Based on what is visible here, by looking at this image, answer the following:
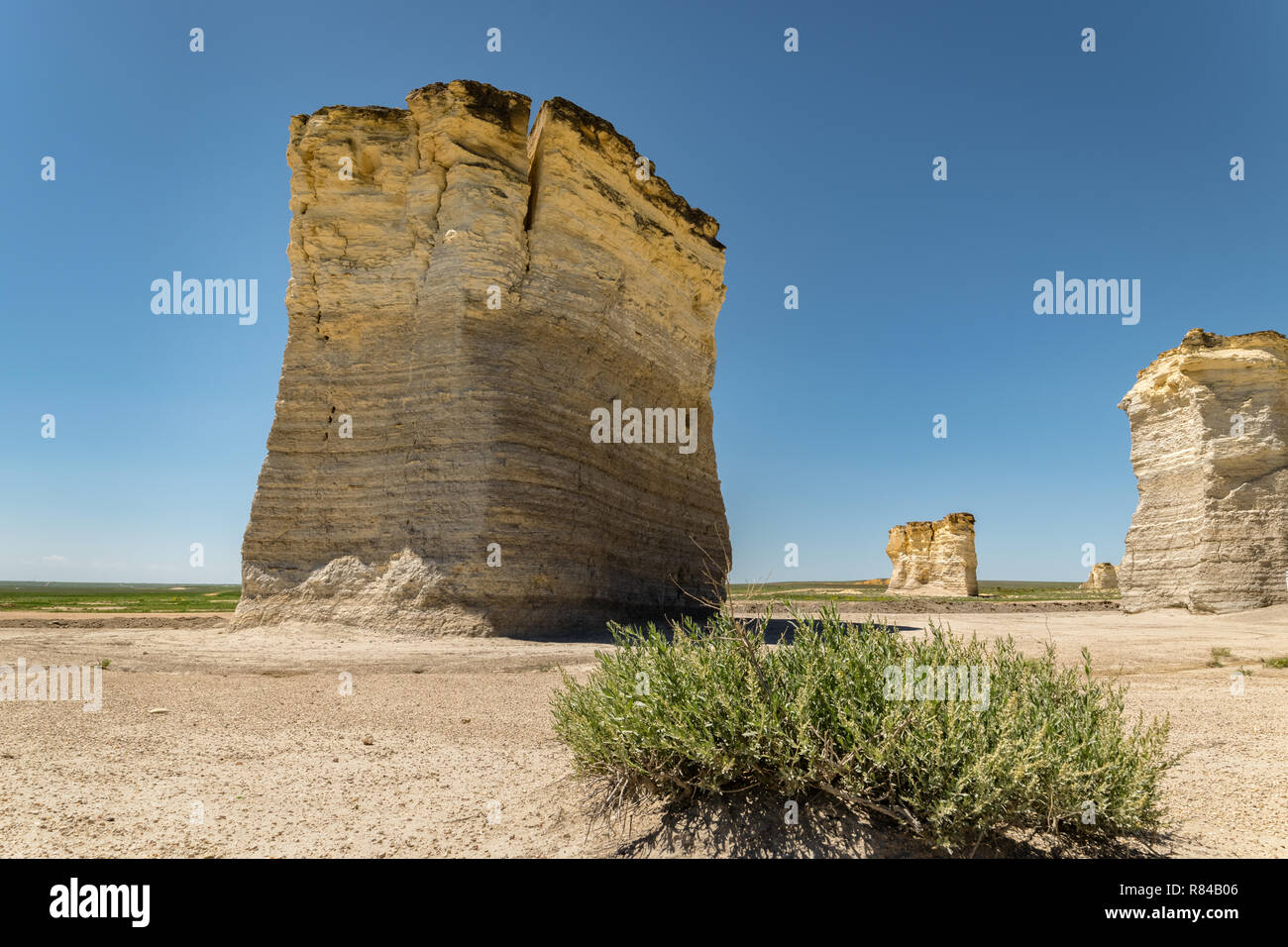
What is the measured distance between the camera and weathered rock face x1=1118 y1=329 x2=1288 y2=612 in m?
18.9

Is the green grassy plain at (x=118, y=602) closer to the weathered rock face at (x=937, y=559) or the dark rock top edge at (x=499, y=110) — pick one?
the dark rock top edge at (x=499, y=110)

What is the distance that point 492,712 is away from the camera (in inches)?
256

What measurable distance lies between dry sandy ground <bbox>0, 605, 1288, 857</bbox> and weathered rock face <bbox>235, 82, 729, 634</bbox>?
396cm

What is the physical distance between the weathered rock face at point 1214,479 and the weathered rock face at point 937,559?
2262 cm

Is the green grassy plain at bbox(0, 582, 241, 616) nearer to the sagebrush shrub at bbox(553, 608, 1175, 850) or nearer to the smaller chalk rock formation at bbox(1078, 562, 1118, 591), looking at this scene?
the sagebrush shrub at bbox(553, 608, 1175, 850)

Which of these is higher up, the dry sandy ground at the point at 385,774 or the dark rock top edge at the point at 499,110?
the dark rock top edge at the point at 499,110

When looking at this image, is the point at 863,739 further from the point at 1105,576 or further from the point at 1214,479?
the point at 1105,576

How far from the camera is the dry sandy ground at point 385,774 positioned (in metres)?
3.32

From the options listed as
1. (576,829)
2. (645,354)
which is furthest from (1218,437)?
(576,829)

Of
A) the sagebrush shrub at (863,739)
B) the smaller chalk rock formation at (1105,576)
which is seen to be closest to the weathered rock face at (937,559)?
the smaller chalk rock formation at (1105,576)

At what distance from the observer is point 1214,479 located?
1967 centimetres

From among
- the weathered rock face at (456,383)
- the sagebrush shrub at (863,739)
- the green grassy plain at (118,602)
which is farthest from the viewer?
the green grassy plain at (118,602)

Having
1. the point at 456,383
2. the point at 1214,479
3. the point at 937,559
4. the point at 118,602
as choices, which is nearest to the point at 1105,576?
the point at 937,559

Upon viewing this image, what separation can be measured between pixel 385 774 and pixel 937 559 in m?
46.4
